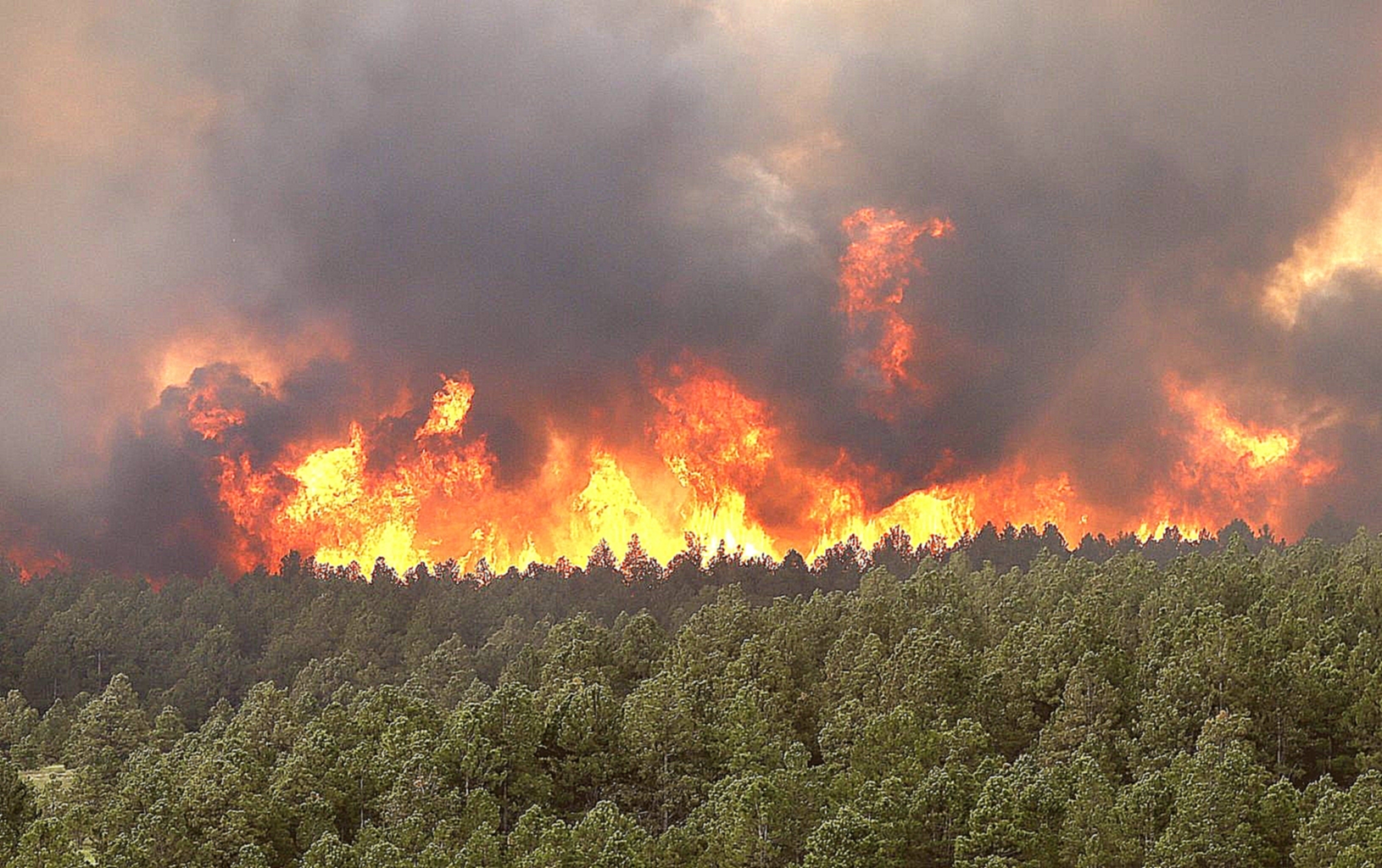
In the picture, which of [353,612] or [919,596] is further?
[353,612]

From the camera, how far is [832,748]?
337 feet

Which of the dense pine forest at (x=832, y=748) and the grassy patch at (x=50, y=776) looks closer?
Answer: the dense pine forest at (x=832, y=748)

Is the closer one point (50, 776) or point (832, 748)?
point (832, 748)

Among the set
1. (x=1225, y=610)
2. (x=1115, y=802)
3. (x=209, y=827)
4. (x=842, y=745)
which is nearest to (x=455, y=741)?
(x=209, y=827)

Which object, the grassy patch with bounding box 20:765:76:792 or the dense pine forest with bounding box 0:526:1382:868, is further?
the grassy patch with bounding box 20:765:76:792

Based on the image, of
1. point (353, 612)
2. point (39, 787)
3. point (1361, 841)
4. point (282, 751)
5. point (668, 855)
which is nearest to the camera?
point (1361, 841)

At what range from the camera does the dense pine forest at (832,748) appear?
8394 cm

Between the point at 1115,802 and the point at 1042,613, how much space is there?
159 ft

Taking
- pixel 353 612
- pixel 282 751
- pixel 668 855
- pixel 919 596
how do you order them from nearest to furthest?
pixel 668 855, pixel 282 751, pixel 919 596, pixel 353 612

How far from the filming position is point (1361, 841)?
3103 inches

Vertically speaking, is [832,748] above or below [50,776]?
below

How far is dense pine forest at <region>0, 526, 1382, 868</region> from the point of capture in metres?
83.9

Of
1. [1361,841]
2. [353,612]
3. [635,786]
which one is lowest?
[1361,841]

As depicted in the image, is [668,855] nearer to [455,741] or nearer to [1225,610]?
[455,741]
